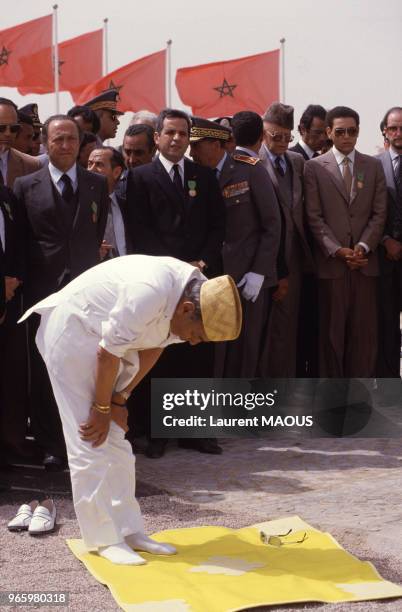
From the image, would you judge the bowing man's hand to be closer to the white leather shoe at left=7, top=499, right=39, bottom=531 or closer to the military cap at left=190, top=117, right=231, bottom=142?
the white leather shoe at left=7, top=499, right=39, bottom=531

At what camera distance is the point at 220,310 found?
3.83 meters

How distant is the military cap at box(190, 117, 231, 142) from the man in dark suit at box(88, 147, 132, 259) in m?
0.55

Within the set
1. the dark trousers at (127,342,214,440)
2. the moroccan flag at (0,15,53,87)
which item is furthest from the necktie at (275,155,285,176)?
the moroccan flag at (0,15,53,87)

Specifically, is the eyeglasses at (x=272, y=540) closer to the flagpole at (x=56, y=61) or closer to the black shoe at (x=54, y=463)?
the black shoe at (x=54, y=463)

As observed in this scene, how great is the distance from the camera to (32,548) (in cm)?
452

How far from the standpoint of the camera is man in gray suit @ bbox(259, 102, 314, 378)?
730 cm

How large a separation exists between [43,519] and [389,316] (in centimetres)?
390

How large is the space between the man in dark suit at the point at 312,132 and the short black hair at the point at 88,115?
1567 mm

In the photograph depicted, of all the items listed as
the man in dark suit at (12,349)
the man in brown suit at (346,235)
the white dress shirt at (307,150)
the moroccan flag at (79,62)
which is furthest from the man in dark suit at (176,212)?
the moroccan flag at (79,62)

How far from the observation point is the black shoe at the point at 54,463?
5.82 metres

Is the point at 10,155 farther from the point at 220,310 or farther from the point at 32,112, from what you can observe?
the point at 220,310

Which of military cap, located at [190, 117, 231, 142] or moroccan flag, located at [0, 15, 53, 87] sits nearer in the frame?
military cap, located at [190, 117, 231, 142]

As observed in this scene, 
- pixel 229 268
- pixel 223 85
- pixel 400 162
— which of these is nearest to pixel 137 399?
pixel 229 268

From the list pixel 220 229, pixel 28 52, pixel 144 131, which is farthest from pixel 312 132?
pixel 28 52
